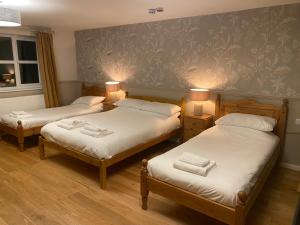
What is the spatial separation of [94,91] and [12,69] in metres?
1.71

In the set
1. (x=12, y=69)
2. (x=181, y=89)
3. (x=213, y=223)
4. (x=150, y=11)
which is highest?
(x=150, y=11)

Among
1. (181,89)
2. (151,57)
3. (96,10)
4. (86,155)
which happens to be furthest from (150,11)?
(86,155)

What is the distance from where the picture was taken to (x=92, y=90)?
5.46 metres

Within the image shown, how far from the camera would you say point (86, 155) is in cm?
287

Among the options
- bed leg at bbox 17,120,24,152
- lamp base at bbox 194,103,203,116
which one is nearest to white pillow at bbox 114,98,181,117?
lamp base at bbox 194,103,203,116

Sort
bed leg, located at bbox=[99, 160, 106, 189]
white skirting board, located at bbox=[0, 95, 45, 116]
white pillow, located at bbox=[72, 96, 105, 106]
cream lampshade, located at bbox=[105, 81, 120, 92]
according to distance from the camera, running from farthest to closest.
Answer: white pillow, located at bbox=[72, 96, 105, 106] → cream lampshade, located at bbox=[105, 81, 120, 92] → white skirting board, located at bbox=[0, 95, 45, 116] → bed leg, located at bbox=[99, 160, 106, 189]

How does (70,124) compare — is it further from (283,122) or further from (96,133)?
(283,122)

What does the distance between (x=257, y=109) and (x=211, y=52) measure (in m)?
1.12

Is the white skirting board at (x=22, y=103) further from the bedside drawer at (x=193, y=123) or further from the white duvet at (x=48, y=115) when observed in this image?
the bedside drawer at (x=193, y=123)

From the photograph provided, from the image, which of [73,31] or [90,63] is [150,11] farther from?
[73,31]

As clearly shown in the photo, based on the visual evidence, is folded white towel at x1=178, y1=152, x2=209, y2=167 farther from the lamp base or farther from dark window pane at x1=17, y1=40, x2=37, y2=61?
dark window pane at x1=17, y1=40, x2=37, y2=61

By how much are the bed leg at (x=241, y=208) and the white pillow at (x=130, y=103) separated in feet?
9.01

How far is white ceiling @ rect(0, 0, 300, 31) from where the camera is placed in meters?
2.83

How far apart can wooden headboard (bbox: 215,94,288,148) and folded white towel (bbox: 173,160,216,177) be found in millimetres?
1603
